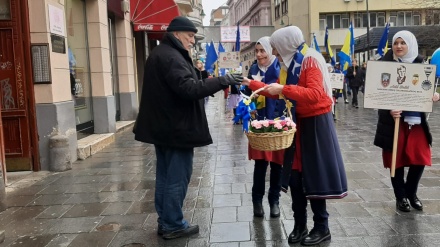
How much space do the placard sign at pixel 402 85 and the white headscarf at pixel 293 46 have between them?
3.93ft

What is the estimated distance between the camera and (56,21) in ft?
24.6

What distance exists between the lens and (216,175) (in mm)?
6660

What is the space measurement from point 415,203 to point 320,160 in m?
1.75

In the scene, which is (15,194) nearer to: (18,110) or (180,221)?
(18,110)

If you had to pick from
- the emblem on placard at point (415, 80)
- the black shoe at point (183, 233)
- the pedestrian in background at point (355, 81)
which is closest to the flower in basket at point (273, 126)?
the black shoe at point (183, 233)

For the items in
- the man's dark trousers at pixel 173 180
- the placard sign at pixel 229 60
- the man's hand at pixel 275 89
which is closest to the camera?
the man's hand at pixel 275 89

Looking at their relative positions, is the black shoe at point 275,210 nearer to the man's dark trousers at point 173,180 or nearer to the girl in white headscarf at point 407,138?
the man's dark trousers at point 173,180

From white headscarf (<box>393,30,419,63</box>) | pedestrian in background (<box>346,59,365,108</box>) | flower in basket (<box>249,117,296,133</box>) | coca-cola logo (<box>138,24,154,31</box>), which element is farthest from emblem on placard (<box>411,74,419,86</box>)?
pedestrian in background (<box>346,59,365,108</box>)

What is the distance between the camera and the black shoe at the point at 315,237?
3.85m

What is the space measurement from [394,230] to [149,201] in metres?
2.80

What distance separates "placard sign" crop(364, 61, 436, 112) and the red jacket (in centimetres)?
118

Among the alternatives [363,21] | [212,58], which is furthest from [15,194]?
[363,21]

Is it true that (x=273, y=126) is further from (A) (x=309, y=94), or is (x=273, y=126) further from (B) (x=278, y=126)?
(A) (x=309, y=94)

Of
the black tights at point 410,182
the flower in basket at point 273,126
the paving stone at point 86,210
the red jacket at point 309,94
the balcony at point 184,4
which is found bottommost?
the paving stone at point 86,210
